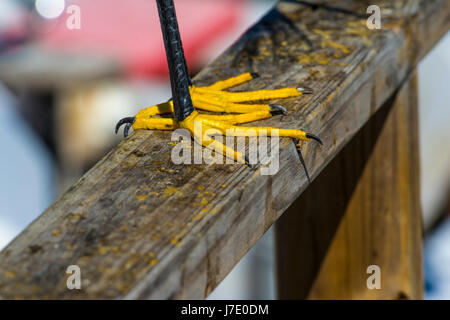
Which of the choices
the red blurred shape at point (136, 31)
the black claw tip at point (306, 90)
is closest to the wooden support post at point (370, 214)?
the black claw tip at point (306, 90)

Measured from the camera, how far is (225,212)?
62 cm

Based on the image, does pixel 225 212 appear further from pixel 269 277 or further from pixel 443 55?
pixel 443 55

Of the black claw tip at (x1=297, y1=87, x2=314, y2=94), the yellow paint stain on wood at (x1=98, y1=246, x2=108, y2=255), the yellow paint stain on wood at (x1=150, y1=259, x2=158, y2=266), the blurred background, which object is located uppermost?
the blurred background

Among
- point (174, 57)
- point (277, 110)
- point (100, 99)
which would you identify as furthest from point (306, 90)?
point (100, 99)

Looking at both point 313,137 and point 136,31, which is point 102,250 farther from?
point 136,31

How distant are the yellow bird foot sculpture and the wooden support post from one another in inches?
12.9

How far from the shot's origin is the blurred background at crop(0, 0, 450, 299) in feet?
13.3

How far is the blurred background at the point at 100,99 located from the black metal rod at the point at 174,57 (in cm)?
275

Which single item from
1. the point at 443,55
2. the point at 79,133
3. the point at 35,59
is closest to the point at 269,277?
the point at 79,133

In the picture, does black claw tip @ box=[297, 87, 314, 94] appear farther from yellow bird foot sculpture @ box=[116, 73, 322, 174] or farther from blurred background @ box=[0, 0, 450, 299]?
blurred background @ box=[0, 0, 450, 299]

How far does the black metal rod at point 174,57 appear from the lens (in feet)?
2.57

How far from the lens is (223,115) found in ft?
2.74

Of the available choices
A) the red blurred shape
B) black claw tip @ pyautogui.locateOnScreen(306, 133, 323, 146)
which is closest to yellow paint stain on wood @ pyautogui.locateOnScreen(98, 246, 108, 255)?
black claw tip @ pyautogui.locateOnScreen(306, 133, 323, 146)

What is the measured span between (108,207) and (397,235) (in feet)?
2.25
